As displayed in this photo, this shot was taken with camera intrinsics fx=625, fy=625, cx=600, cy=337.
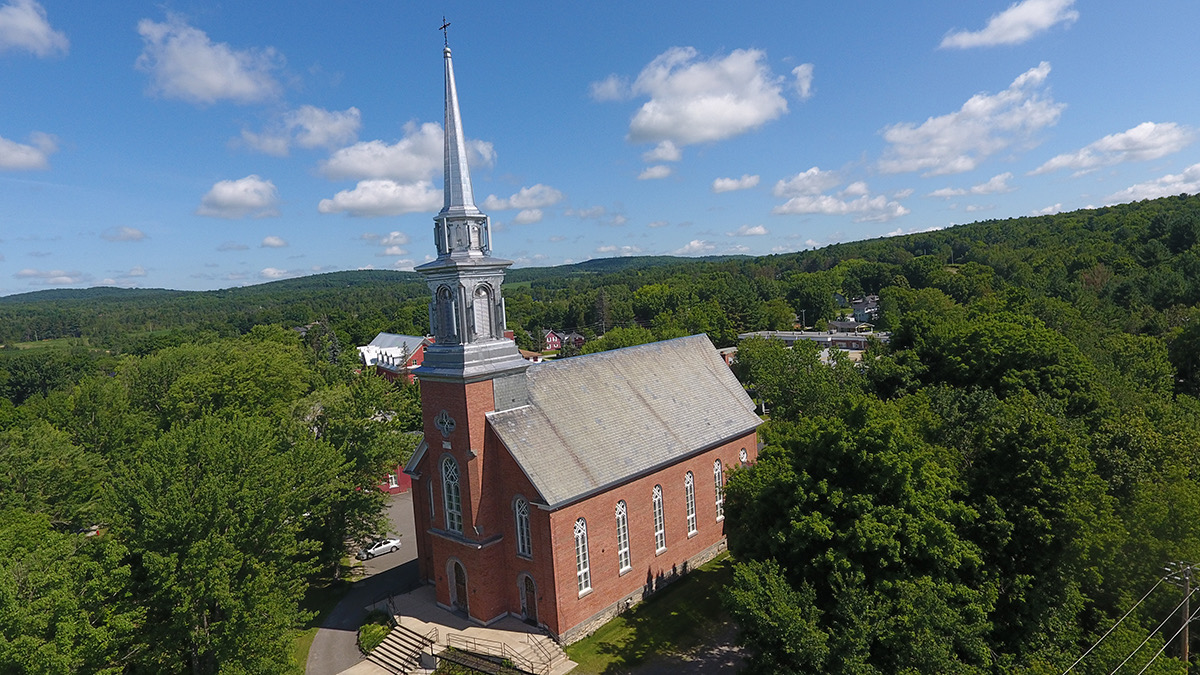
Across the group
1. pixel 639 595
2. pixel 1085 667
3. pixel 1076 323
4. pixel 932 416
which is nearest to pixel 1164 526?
pixel 1085 667

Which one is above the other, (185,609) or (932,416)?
(932,416)

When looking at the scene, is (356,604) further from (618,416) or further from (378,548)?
(618,416)

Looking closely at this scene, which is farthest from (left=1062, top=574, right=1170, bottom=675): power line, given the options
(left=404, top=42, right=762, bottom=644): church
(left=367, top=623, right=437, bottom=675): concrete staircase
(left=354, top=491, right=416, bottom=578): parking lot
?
(left=354, top=491, right=416, bottom=578): parking lot

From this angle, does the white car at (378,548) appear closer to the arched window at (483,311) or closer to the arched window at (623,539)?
the arched window at (623,539)

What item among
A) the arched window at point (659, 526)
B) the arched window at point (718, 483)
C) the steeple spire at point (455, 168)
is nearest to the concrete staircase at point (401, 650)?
the arched window at point (659, 526)

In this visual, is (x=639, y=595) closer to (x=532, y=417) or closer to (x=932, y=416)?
(x=532, y=417)

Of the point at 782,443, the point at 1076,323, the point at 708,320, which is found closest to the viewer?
the point at 782,443

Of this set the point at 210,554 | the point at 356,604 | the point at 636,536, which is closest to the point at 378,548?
the point at 356,604
